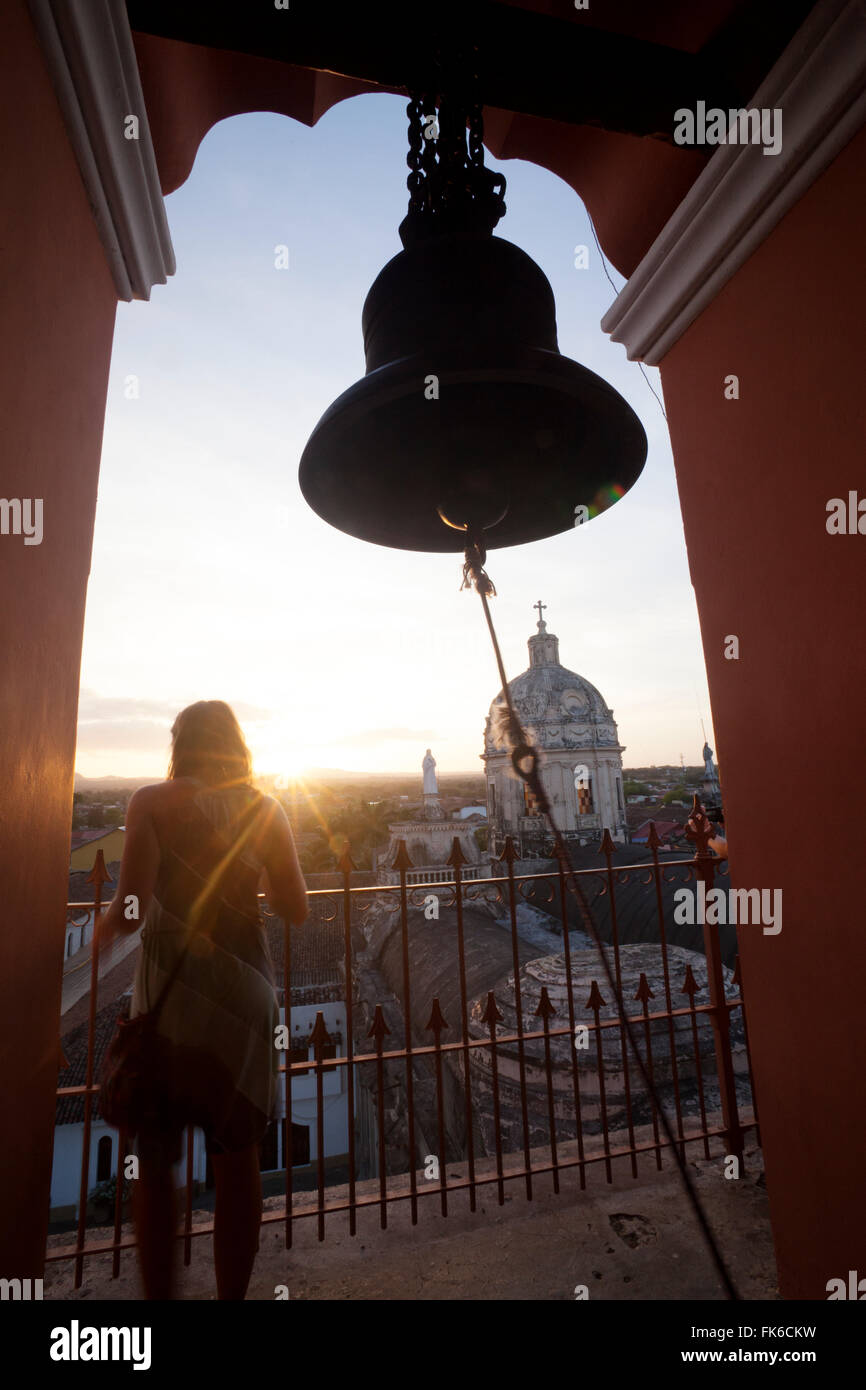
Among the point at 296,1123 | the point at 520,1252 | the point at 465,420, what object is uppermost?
the point at 465,420

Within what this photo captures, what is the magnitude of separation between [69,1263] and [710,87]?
4.61 meters

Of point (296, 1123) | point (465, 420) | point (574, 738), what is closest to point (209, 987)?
point (465, 420)

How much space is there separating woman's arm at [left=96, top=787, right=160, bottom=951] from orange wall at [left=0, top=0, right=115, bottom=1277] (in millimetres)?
237

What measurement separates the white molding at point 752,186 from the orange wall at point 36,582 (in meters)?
1.68

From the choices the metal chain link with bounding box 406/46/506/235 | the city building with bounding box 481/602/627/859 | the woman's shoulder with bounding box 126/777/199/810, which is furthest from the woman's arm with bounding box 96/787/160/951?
the city building with bounding box 481/602/627/859

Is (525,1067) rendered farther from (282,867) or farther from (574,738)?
(574,738)

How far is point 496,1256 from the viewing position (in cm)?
246

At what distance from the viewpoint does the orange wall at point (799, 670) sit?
1.58 meters

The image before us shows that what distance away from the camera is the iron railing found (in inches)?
103

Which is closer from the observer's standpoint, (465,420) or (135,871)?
(465,420)

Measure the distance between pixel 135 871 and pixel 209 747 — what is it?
1.44 ft

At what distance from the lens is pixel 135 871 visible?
179 cm

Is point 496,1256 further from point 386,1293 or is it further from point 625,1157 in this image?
point 625,1157
